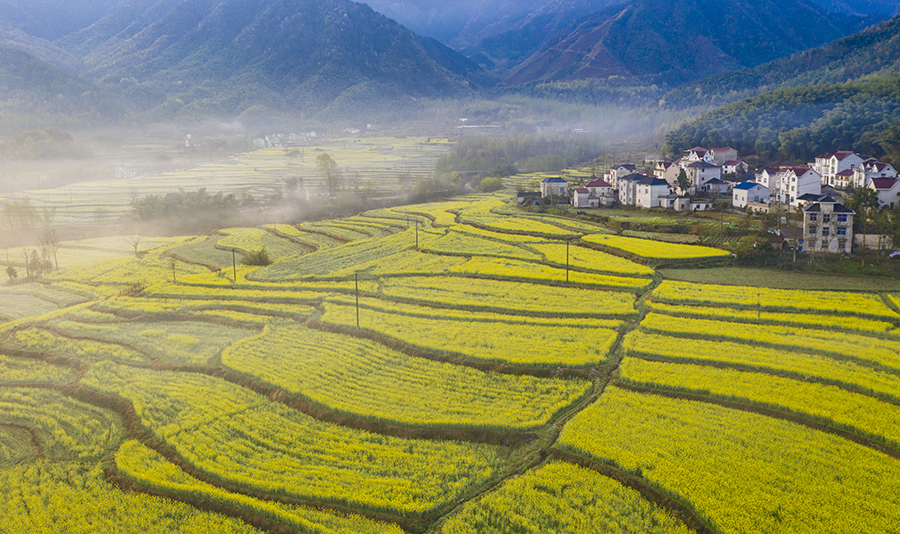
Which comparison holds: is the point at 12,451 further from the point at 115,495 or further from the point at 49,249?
the point at 49,249

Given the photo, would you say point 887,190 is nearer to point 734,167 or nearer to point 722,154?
point 734,167

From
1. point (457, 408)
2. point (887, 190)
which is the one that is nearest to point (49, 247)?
point (457, 408)

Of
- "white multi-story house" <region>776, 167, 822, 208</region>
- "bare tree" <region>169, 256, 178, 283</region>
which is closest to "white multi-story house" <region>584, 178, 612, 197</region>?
"white multi-story house" <region>776, 167, 822, 208</region>

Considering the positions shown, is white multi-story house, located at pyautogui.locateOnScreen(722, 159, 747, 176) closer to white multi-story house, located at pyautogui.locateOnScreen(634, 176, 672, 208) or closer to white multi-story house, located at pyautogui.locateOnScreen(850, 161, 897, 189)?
white multi-story house, located at pyautogui.locateOnScreen(850, 161, 897, 189)

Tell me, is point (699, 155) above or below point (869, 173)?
above

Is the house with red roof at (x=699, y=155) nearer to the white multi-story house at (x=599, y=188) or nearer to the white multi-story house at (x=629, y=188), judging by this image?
the white multi-story house at (x=629, y=188)

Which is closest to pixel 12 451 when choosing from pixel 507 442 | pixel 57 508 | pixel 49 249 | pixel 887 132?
pixel 57 508
